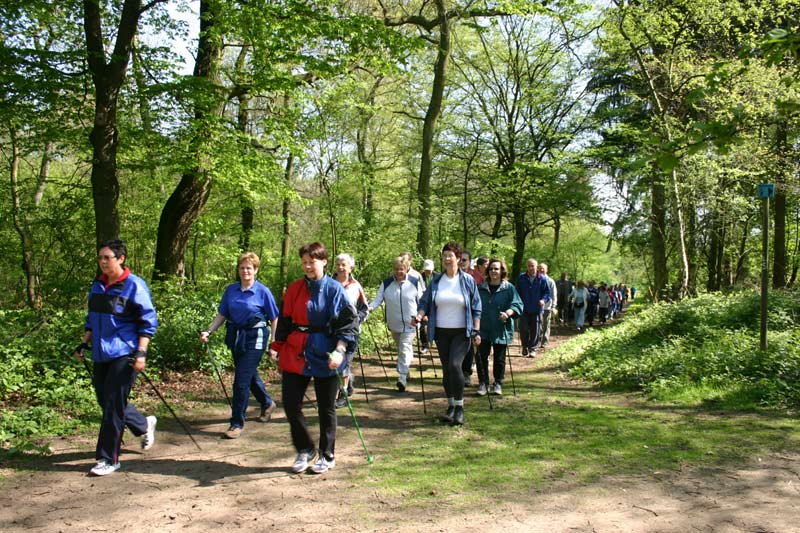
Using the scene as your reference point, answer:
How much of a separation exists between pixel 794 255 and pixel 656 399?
2336 centimetres

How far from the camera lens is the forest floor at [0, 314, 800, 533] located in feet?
12.8

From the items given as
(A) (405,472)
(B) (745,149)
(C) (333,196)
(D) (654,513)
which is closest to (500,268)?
(A) (405,472)

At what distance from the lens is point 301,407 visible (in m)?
4.88

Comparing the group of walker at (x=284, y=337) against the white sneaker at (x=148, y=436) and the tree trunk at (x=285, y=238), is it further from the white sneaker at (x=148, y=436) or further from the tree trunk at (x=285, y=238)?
the tree trunk at (x=285, y=238)

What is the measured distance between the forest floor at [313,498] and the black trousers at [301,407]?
0.27 meters

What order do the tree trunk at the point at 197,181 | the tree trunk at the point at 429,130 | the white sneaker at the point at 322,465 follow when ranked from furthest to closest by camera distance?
the tree trunk at the point at 429,130 < the tree trunk at the point at 197,181 < the white sneaker at the point at 322,465

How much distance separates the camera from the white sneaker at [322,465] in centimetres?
493

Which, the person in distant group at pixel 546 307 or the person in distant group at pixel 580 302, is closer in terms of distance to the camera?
the person in distant group at pixel 546 307

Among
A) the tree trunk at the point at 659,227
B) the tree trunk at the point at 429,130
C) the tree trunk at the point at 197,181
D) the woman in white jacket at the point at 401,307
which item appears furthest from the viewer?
the tree trunk at the point at 659,227

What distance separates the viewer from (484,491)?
177 inches

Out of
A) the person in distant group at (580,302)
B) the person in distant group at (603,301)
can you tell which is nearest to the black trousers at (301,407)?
the person in distant group at (580,302)

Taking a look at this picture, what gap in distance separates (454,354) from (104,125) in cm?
677

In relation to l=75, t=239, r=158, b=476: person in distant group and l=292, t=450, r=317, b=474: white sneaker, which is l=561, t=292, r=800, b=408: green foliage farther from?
l=75, t=239, r=158, b=476: person in distant group

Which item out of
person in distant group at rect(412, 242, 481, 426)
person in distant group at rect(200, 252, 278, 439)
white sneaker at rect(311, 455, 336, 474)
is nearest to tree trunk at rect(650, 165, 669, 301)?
person in distant group at rect(412, 242, 481, 426)
